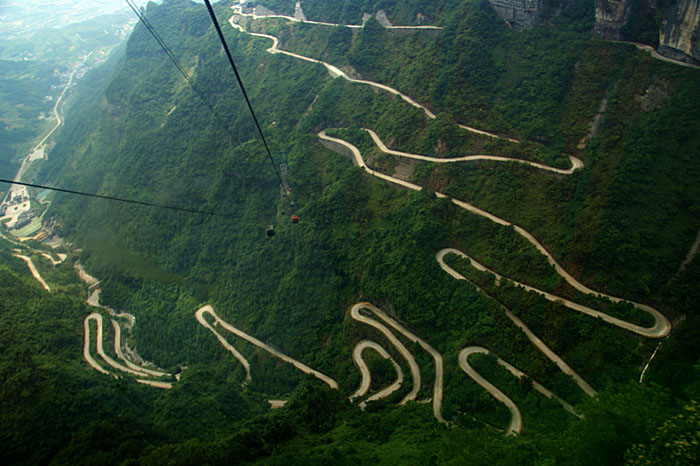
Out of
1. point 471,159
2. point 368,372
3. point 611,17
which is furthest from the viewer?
point 471,159

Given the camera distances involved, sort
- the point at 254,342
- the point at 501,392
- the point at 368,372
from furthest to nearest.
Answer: the point at 254,342 → the point at 368,372 → the point at 501,392

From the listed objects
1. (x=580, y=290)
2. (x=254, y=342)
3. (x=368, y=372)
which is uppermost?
(x=580, y=290)

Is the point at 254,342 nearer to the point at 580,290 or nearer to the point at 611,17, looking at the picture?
the point at 580,290

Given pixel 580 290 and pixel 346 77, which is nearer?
pixel 580 290

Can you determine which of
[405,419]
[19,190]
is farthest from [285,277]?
[19,190]

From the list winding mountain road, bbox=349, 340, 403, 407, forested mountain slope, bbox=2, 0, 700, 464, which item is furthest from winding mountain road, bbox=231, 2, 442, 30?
winding mountain road, bbox=349, 340, 403, 407

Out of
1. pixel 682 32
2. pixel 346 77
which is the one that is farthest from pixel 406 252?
pixel 346 77
